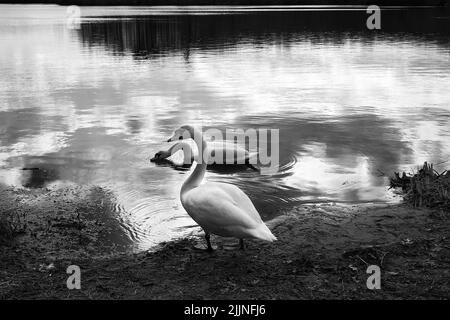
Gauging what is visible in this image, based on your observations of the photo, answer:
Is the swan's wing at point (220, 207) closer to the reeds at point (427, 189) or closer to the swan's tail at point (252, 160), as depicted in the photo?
the reeds at point (427, 189)

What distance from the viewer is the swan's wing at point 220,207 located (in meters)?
6.86

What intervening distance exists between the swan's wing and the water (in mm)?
1229

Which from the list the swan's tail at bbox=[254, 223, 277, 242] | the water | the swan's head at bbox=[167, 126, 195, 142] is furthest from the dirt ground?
the swan's head at bbox=[167, 126, 195, 142]

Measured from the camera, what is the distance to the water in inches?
432

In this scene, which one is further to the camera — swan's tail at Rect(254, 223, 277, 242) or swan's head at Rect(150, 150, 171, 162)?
swan's head at Rect(150, 150, 171, 162)

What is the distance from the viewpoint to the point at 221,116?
1838 cm

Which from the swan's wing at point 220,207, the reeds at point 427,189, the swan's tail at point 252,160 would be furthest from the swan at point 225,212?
the swan's tail at point 252,160

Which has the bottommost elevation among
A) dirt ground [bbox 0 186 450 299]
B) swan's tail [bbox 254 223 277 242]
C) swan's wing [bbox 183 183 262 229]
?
dirt ground [bbox 0 186 450 299]

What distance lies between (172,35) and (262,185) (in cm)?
4823

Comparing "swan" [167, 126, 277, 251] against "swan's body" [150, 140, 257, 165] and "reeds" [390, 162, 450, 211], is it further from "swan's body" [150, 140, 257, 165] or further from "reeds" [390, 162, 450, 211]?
"swan's body" [150, 140, 257, 165]

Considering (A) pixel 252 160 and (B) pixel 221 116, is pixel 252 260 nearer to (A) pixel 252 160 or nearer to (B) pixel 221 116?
(A) pixel 252 160

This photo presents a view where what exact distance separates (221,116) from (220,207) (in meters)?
11.6

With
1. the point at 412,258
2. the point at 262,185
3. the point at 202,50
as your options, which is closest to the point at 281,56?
the point at 202,50
